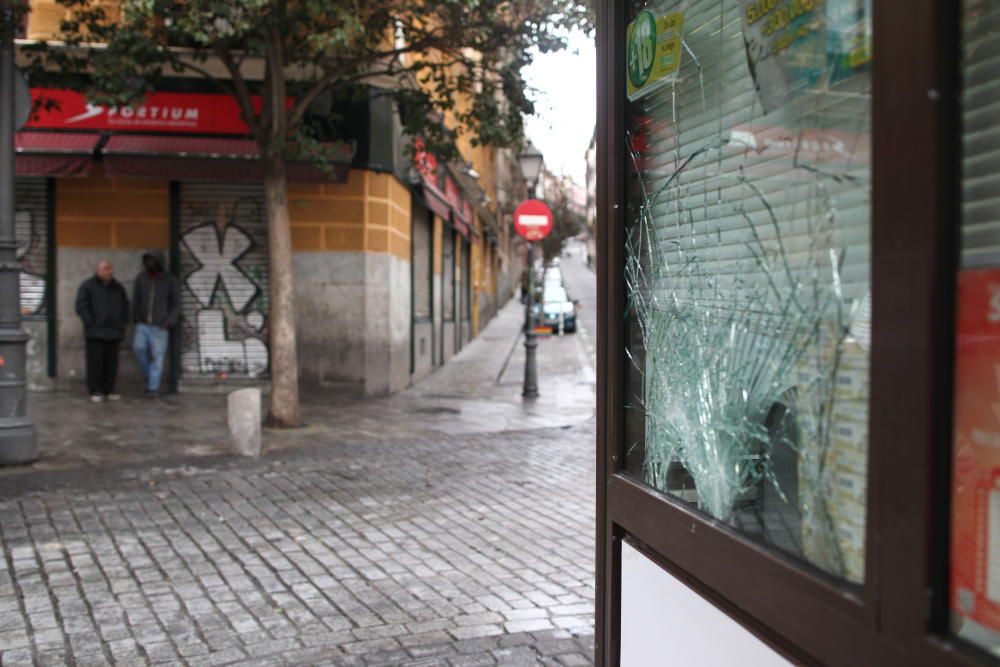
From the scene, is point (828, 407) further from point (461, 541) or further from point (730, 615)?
point (461, 541)

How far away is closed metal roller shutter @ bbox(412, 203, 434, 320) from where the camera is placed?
15.9 m

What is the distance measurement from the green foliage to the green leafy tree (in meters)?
0.02

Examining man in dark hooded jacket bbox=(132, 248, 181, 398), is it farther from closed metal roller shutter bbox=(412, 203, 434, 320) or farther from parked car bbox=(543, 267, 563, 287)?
parked car bbox=(543, 267, 563, 287)

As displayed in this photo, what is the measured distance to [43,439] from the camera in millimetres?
8664

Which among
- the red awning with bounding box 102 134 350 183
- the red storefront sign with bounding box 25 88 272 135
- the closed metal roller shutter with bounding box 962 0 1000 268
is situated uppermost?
the red storefront sign with bounding box 25 88 272 135

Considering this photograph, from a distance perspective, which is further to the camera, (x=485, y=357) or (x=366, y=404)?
(x=485, y=357)

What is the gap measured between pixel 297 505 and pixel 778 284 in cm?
517

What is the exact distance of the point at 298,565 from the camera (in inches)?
193

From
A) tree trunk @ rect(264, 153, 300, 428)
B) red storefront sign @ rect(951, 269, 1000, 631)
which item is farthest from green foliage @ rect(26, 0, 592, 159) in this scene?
red storefront sign @ rect(951, 269, 1000, 631)

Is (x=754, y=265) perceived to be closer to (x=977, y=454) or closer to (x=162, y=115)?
(x=977, y=454)

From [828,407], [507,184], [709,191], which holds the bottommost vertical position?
[828,407]

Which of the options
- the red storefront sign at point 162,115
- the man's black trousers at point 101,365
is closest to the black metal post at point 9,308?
the man's black trousers at point 101,365

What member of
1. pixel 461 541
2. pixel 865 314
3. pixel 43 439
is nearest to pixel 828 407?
A: pixel 865 314

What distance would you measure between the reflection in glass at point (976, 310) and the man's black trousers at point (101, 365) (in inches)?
474
